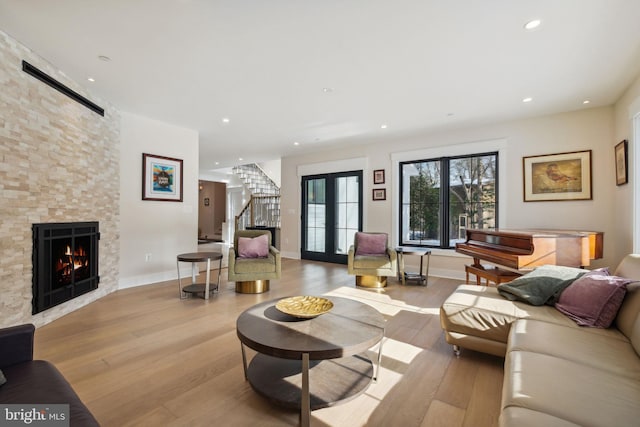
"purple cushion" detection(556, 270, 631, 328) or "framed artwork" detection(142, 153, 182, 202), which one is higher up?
"framed artwork" detection(142, 153, 182, 202)

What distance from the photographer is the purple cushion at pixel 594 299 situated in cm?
182

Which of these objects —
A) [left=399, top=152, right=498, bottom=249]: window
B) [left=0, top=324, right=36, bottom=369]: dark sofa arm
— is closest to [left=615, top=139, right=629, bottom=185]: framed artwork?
[left=399, top=152, right=498, bottom=249]: window

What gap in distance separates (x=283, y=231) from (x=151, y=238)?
334 cm

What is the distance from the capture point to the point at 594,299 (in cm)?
191

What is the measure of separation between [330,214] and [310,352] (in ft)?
17.2

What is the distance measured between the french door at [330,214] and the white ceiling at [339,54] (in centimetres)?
227

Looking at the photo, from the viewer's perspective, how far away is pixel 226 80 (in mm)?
3197

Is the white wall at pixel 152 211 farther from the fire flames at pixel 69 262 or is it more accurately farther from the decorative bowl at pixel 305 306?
the decorative bowl at pixel 305 306

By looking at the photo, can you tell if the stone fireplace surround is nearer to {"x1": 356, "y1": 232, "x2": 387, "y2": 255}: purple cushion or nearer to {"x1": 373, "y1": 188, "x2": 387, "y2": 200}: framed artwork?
{"x1": 356, "y1": 232, "x2": 387, "y2": 255}: purple cushion

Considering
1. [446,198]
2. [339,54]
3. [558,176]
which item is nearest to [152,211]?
[339,54]

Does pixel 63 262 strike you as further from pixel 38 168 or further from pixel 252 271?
pixel 252 271

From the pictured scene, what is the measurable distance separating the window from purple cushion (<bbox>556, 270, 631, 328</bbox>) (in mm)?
2816

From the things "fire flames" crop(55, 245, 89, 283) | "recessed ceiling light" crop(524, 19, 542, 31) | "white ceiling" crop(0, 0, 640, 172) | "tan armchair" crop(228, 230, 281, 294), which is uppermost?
"white ceiling" crop(0, 0, 640, 172)

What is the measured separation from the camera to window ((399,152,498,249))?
4805 mm
